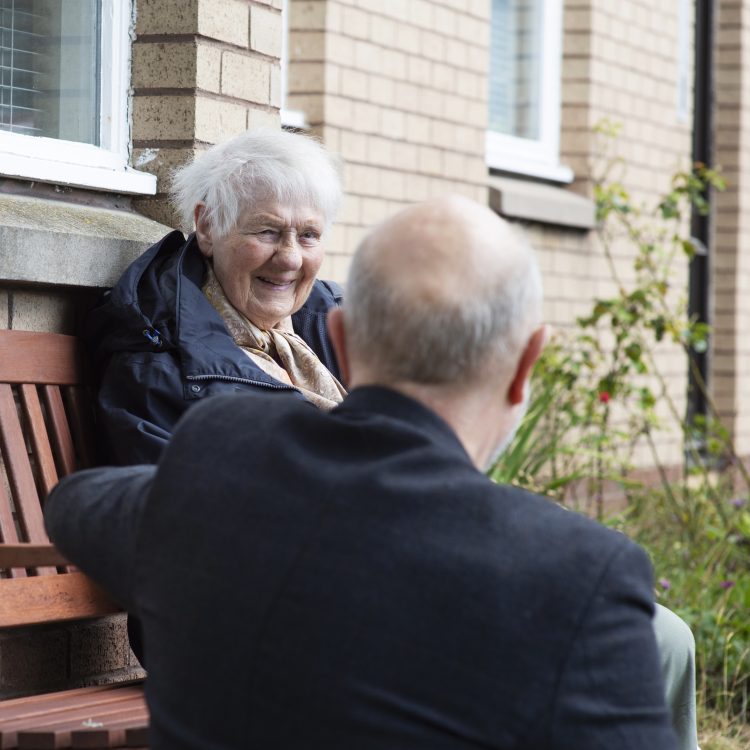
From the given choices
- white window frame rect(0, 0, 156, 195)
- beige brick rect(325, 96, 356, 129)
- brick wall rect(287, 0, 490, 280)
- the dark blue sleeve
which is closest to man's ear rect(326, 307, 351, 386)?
the dark blue sleeve

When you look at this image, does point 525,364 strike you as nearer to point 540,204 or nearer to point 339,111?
point 339,111

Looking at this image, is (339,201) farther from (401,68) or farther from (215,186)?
(401,68)

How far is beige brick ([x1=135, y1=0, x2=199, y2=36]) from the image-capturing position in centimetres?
345

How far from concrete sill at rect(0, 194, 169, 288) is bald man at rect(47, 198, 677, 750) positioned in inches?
56.8

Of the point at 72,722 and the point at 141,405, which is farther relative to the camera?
the point at 141,405

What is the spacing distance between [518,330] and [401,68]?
13.1 feet

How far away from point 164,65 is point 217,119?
0.19m

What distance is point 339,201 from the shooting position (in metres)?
3.25

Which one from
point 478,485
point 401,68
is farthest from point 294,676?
point 401,68

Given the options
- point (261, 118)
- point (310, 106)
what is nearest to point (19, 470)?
point (261, 118)

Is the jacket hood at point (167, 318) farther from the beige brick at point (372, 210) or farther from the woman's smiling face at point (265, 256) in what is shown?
the beige brick at point (372, 210)

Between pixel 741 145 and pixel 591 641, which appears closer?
pixel 591 641

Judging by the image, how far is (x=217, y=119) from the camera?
11.6 ft

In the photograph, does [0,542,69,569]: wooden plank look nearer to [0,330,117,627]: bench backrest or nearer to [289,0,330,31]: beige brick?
[0,330,117,627]: bench backrest
